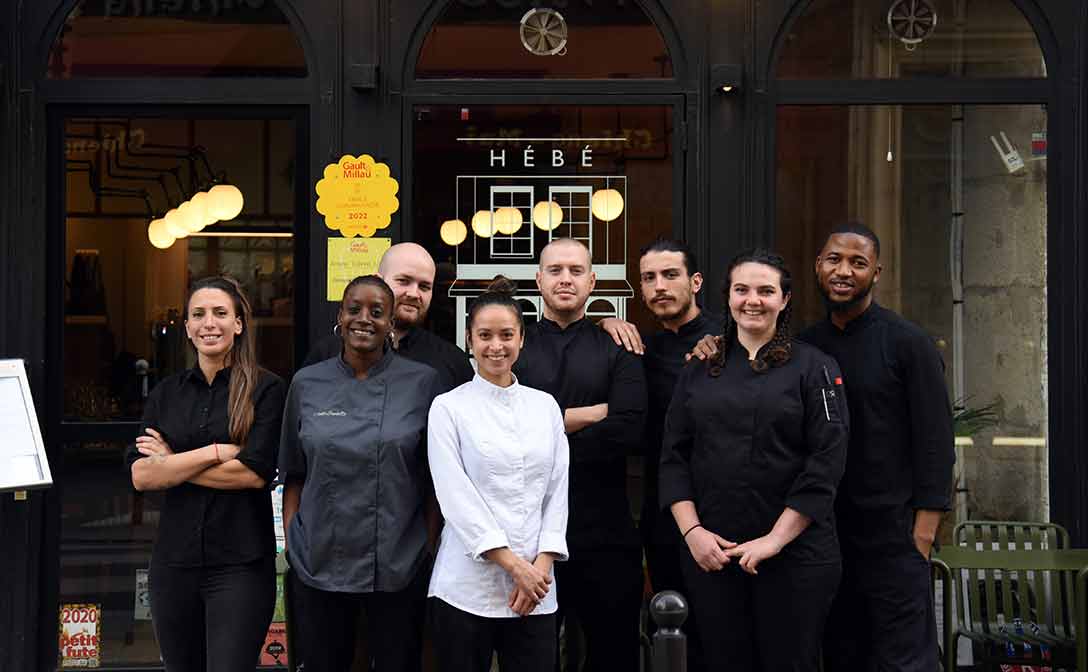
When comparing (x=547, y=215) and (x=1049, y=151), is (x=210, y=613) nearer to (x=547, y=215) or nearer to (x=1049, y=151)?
(x=547, y=215)

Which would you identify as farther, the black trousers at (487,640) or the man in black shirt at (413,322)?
the man in black shirt at (413,322)

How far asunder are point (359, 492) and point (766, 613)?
1.54m

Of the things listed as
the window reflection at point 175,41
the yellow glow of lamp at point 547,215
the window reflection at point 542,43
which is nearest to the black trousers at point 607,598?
the yellow glow of lamp at point 547,215

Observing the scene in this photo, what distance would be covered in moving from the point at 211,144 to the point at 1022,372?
428 centimetres

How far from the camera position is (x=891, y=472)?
4875mm

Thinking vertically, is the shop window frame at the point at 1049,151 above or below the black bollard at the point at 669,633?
above

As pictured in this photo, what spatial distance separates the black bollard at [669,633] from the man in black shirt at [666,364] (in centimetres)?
144

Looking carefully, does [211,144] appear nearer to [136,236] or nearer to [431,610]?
[136,236]

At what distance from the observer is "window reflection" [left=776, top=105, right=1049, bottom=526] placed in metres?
6.34

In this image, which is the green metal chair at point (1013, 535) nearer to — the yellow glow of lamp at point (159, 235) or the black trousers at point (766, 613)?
the black trousers at point (766, 613)

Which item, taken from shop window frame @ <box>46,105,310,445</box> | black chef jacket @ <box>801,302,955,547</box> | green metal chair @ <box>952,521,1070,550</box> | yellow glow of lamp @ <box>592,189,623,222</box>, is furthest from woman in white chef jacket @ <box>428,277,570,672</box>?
green metal chair @ <box>952,521,1070,550</box>

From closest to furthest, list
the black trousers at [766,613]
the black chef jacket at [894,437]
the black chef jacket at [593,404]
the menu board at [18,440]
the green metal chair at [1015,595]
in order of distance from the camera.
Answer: the black trousers at [766,613]
the black chef jacket at [894,437]
the black chef jacket at [593,404]
the menu board at [18,440]
the green metal chair at [1015,595]

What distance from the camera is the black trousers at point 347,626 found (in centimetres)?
462

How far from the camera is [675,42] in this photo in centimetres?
633
